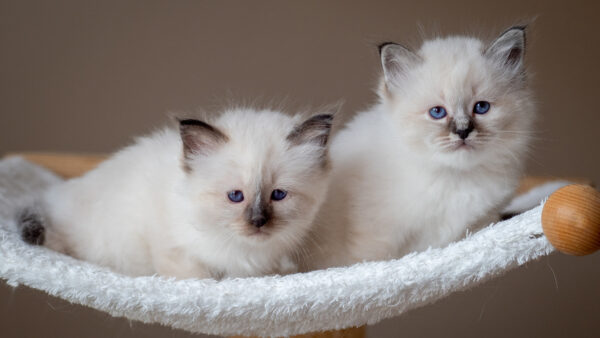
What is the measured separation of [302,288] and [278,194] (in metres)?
0.32

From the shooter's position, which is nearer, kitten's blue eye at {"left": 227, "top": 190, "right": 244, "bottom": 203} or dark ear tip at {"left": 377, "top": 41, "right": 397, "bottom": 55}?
kitten's blue eye at {"left": 227, "top": 190, "right": 244, "bottom": 203}

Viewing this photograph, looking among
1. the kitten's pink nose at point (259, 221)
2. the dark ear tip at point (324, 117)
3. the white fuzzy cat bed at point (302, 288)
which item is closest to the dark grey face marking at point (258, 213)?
the kitten's pink nose at point (259, 221)

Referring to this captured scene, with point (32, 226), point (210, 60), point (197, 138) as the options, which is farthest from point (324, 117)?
point (210, 60)

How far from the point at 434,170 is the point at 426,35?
1.67 ft

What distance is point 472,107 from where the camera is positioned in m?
1.64

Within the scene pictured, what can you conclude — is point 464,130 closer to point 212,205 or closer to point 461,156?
point 461,156

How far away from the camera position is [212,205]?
5.30ft

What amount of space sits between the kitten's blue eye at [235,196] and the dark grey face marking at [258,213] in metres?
0.04

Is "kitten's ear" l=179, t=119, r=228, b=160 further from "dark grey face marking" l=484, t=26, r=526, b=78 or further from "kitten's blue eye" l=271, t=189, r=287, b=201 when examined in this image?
"dark grey face marking" l=484, t=26, r=526, b=78

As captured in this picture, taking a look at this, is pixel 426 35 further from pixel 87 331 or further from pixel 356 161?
pixel 87 331

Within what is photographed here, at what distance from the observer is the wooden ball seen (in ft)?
3.52

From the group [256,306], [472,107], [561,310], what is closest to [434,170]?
[472,107]

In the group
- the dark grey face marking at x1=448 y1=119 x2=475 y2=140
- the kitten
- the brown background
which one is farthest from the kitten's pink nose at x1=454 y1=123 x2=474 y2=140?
the brown background

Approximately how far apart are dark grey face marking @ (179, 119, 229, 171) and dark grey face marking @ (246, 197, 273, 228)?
20 cm
